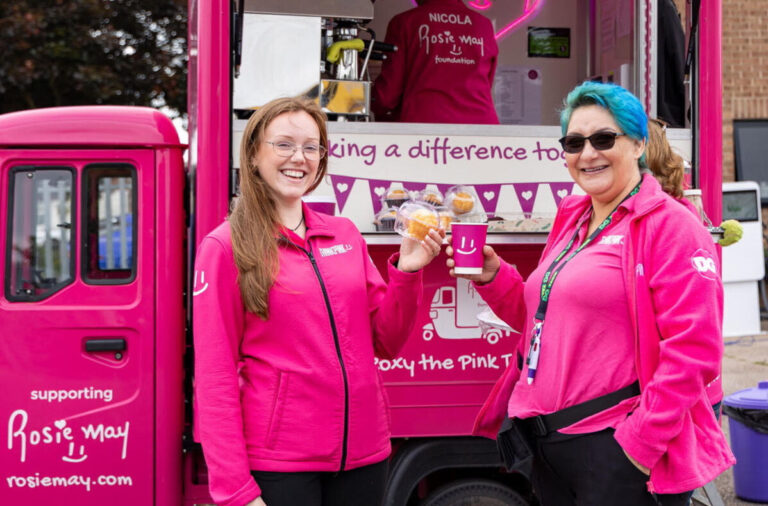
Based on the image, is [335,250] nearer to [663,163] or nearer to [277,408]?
[277,408]

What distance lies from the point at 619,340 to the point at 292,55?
1893 millimetres

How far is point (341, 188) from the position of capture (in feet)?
11.9

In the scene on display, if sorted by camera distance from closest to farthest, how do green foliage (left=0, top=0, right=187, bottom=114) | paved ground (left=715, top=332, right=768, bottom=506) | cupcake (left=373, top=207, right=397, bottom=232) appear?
cupcake (left=373, top=207, right=397, bottom=232) < paved ground (left=715, top=332, right=768, bottom=506) < green foliage (left=0, top=0, right=187, bottom=114)

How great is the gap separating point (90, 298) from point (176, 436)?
0.67m

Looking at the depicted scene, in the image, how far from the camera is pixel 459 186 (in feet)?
12.2

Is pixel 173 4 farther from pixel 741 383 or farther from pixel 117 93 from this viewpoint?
pixel 741 383

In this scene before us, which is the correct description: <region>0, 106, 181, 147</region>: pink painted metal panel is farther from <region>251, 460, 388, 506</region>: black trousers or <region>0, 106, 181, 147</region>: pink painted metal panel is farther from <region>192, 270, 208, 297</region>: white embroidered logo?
<region>251, 460, 388, 506</region>: black trousers

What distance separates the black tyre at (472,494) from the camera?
3916mm

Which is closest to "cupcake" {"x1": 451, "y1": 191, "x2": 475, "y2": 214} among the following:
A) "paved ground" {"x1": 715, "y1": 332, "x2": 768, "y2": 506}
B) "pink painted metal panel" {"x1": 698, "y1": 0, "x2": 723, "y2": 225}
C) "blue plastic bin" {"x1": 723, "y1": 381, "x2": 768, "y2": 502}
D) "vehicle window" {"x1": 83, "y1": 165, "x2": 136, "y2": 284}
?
"pink painted metal panel" {"x1": 698, "y1": 0, "x2": 723, "y2": 225}

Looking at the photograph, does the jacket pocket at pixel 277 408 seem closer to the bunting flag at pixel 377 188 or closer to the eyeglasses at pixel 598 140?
the eyeglasses at pixel 598 140

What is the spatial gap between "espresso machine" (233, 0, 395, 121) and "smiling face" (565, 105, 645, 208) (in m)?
1.38

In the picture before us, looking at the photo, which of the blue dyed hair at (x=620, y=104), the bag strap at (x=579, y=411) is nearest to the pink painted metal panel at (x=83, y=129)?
the blue dyed hair at (x=620, y=104)

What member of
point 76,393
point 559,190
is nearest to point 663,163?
point 559,190

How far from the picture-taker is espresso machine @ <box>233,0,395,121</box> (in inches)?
142
